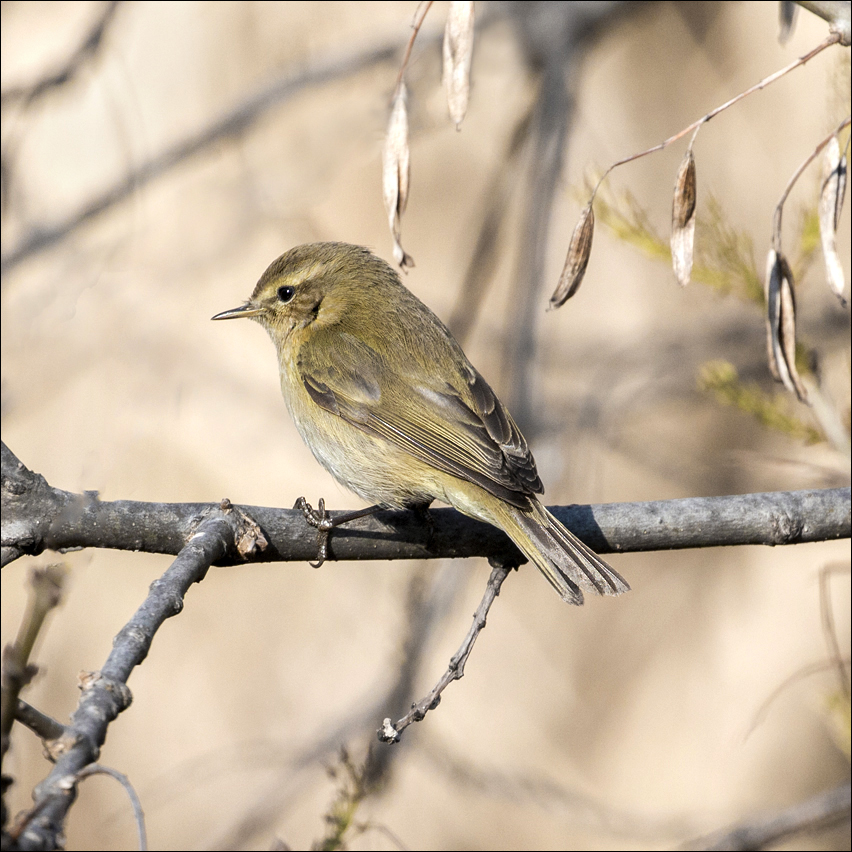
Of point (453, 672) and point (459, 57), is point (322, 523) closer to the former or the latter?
point (453, 672)

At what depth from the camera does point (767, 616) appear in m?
4.88

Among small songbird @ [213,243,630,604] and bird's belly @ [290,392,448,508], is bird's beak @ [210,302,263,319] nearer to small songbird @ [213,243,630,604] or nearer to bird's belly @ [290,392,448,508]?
small songbird @ [213,243,630,604]

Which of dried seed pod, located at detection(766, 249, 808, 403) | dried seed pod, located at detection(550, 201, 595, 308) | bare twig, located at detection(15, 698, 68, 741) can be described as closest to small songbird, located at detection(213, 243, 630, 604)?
dried seed pod, located at detection(550, 201, 595, 308)

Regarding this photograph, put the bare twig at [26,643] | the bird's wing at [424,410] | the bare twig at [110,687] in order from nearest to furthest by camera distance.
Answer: the bare twig at [26,643]
the bare twig at [110,687]
the bird's wing at [424,410]

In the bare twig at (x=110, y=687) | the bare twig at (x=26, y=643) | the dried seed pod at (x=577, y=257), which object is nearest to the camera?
the bare twig at (x=26, y=643)

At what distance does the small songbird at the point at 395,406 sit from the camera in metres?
2.81

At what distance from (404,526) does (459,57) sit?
1.38 meters

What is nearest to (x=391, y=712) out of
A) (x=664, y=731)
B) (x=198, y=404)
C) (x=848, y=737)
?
(x=664, y=731)

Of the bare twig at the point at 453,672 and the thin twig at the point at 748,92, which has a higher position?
the thin twig at the point at 748,92

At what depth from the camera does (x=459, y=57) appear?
97.9 inches

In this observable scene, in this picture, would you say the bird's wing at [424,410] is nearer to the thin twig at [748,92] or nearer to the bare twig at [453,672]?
the bare twig at [453,672]

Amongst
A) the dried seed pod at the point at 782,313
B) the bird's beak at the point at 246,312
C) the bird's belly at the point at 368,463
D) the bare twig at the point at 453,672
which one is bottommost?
the bare twig at the point at 453,672

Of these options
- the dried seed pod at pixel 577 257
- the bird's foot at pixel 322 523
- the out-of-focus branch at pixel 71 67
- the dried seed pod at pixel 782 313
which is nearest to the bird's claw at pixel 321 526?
the bird's foot at pixel 322 523

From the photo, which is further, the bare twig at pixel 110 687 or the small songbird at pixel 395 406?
the small songbird at pixel 395 406
